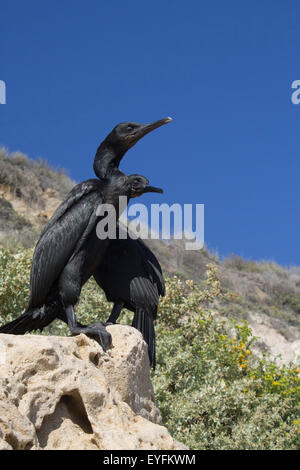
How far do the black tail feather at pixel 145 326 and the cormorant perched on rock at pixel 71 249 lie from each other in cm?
Result: 51

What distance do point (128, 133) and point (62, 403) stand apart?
2039mm

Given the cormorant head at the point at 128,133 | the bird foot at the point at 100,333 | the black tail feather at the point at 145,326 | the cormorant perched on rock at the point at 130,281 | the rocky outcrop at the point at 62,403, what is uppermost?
the cormorant head at the point at 128,133

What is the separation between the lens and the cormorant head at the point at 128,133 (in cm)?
434

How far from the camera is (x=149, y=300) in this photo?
14.2 feet

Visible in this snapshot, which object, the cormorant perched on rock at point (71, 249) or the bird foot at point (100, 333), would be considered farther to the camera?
the cormorant perched on rock at point (71, 249)

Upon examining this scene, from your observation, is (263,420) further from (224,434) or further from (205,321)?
(205,321)

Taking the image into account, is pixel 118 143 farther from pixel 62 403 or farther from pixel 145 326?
pixel 62 403

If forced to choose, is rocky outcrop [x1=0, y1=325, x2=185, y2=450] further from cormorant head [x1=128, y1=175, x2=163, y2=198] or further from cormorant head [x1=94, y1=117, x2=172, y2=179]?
cormorant head [x1=94, y1=117, x2=172, y2=179]

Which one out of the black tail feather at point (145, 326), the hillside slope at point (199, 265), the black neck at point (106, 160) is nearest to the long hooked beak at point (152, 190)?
the black neck at point (106, 160)

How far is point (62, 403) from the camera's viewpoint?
318cm

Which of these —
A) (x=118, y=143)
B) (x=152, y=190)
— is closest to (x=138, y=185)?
(x=152, y=190)

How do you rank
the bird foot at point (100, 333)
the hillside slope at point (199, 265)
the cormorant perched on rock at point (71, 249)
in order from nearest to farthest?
the bird foot at point (100, 333) → the cormorant perched on rock at point (71, 249) → the hillside slope at point (199, 265)

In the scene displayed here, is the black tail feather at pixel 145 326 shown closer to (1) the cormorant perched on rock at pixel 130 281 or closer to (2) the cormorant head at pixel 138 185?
(1) the cormorant perched on rock at pixel 130 281

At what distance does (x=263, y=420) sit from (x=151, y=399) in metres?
4.42
